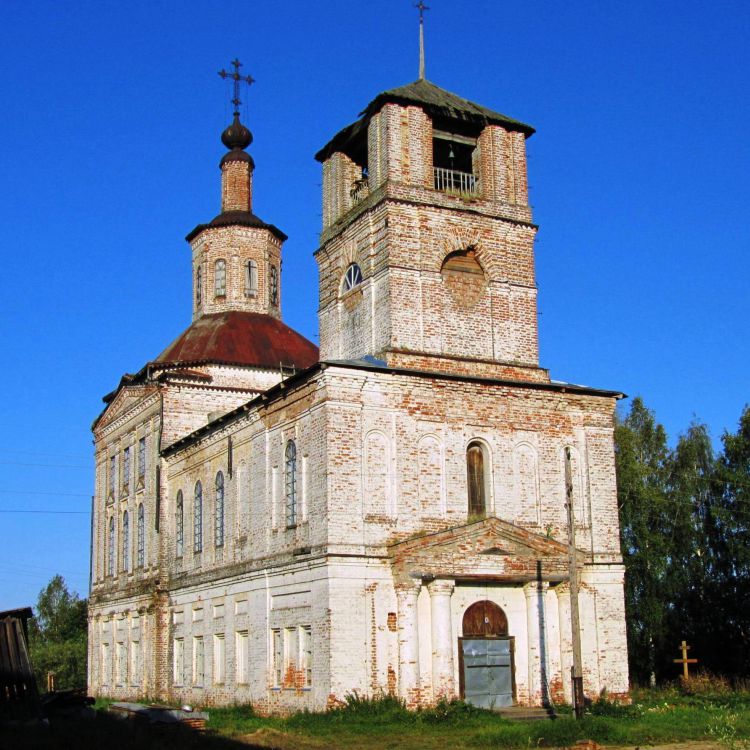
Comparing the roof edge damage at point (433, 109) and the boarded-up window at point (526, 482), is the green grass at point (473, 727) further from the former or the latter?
the roof edge damage at point (433, 109)

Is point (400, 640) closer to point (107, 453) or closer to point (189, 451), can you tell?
point (189, 451)

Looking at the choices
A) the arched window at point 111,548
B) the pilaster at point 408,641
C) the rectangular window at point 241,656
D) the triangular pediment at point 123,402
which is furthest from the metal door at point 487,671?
the arched window at point 111,548

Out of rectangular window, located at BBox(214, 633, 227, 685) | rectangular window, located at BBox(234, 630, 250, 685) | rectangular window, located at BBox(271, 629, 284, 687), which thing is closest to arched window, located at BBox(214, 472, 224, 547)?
rectangular window, located at BBox(214, 633, 227, 685)

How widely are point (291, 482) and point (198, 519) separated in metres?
6.52

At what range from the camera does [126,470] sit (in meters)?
35.0

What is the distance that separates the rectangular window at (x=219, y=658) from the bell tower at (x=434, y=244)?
7.60 metres

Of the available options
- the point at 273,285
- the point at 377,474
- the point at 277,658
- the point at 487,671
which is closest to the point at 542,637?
the point at 487,671

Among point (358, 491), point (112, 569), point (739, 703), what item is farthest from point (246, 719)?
point (112, 569)

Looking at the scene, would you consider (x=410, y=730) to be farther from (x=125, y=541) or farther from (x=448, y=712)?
(x=125, y=541)

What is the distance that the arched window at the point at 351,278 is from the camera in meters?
25.5

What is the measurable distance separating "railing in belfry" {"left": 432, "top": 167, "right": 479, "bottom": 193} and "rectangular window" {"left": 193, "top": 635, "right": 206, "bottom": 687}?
13116 mm

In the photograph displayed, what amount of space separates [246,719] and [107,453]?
15.9m

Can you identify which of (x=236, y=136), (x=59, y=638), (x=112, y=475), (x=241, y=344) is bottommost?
(x=59, y=638)

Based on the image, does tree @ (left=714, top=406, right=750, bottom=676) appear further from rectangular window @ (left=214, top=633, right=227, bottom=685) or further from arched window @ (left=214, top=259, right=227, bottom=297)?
arched window @ (left=214, top=259, right=227, bottom=297)
